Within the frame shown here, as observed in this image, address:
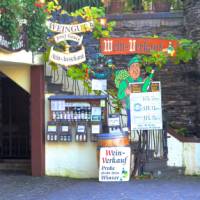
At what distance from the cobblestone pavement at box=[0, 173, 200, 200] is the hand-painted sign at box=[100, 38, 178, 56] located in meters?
2.71

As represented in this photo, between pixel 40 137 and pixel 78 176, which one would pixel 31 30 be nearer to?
pixel 40 137

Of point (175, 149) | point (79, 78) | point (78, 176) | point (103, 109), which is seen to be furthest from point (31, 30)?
point (175, 149)

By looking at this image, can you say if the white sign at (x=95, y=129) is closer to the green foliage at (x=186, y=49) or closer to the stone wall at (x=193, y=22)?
the green foliage at (x=186, y=49)

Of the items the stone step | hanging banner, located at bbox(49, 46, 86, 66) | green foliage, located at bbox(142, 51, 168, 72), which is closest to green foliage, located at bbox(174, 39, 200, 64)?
green foliage, located at bbox(142, 51, 168, 72)

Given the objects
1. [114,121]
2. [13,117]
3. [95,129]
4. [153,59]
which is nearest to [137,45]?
[153,59]

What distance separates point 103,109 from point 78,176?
1498 mm

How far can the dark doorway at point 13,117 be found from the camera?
13.2m

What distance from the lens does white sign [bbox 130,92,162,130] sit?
1079 centimetres

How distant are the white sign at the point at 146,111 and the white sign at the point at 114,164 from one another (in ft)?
2.22

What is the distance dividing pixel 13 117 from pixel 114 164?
3.87 m

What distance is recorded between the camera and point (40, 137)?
36.8 ft

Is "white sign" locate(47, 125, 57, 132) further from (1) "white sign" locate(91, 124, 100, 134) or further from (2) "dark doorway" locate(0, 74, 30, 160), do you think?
(2) "dark doorway" locate(0, 74, 30, 160)

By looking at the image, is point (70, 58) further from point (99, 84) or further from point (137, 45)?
point (137, 45)

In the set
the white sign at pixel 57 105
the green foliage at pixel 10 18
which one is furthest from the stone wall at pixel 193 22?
the green foliage at pixel 10 18
